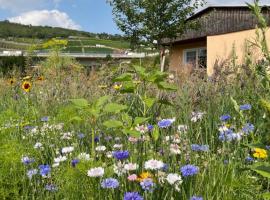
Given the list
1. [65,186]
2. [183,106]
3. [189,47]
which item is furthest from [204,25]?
[65,186]

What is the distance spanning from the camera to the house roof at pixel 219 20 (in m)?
21.5

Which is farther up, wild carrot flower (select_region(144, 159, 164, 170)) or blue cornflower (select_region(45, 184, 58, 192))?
wild carrot flower (select_region(144, 159, 164, 170))

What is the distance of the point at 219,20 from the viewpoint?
2322cm

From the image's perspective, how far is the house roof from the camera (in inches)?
846

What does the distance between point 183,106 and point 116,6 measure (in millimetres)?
19954

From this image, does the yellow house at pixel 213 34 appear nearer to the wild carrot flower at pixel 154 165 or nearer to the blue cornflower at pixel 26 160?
the blue cornflower at pixel 26 160

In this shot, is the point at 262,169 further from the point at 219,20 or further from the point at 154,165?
the point at 219,20

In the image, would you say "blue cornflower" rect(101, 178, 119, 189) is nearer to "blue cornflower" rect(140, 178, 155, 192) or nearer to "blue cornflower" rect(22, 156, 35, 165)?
"blue cornflower" rect(140, 178, 155, 192)

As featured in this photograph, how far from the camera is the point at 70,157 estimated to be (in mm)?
2531

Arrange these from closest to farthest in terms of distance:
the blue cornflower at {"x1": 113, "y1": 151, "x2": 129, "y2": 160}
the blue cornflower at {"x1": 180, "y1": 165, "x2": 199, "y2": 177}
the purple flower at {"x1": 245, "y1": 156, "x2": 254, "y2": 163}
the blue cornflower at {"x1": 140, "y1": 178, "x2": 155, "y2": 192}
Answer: the blue cornflower at {"x1": 140, "y1": 178, "x2": 155, "y2": 192} < the blue cornflower at {"x1": 180, "y1": 165, "x2": 199, "y2": 177} < the blue cornflower at {"x1": 113, "y1": 151, "x2": 129, "y2": 160} < the purple flower at {"x1": 245, "y1": 156, "x2": 254, "y2": 163}

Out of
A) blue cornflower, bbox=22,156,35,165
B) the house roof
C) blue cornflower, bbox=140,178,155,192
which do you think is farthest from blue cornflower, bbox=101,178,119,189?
the house roof

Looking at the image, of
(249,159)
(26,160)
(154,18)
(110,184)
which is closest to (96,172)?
(110,184)

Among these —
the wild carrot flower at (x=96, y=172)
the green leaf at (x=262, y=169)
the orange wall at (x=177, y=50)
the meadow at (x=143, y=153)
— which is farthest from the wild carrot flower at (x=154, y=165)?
the orange wall at (x=177, y=50)

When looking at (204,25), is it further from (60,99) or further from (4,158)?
(4,158)
